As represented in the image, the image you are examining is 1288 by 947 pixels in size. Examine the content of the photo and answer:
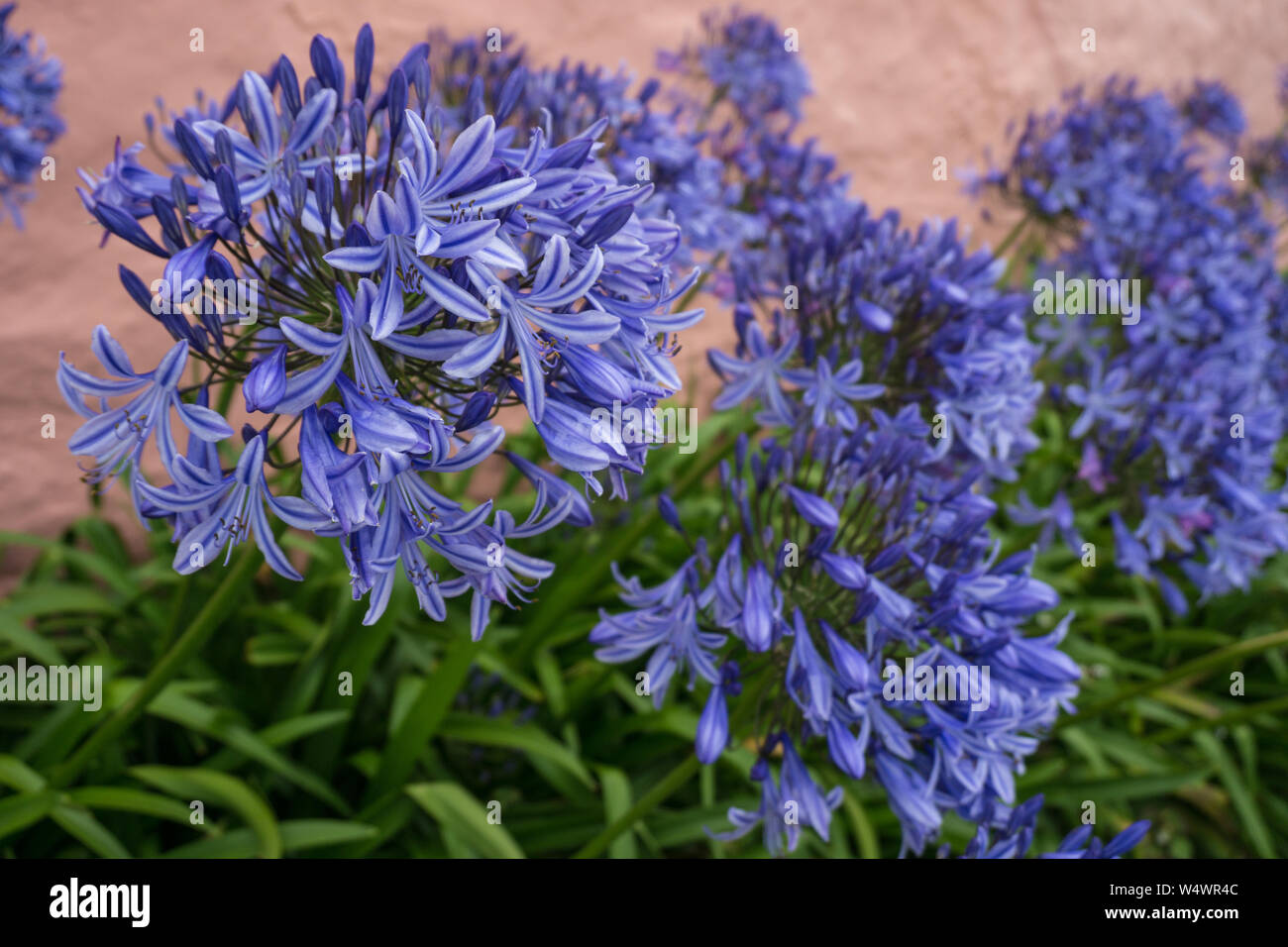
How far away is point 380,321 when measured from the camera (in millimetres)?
1192

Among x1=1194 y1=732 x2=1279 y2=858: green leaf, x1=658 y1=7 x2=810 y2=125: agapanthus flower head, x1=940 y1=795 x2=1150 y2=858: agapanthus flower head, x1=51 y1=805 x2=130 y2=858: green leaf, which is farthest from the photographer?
x1=658 y1=7 x2=810 y2=125: agapanthus flower head

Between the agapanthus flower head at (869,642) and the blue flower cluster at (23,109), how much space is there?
2.38 m

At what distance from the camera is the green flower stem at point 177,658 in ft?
5.47

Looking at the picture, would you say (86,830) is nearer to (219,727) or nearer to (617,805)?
(219,727)

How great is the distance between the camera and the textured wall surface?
3580mm

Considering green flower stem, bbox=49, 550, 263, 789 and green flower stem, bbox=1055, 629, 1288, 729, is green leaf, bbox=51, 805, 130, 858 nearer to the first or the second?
green flower stem, bbox=49, 550, 263, 789

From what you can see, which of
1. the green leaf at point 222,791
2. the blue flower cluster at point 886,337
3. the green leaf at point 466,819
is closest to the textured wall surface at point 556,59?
the green leaf at point 222,791

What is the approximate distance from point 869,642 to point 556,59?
156 inches

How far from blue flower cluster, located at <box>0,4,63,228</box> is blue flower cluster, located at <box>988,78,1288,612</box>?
364 centimetres

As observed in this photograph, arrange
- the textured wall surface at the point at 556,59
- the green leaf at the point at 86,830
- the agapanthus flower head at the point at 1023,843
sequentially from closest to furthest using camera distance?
the agapanthus flower head at the point at 1023,843
the green leaf at the point at 86,830
the textured wall surface at the point at 556,59

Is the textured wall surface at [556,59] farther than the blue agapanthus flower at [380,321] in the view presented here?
Yes

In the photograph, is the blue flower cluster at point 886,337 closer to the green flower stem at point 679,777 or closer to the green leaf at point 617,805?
the green flower stem at point 679,777

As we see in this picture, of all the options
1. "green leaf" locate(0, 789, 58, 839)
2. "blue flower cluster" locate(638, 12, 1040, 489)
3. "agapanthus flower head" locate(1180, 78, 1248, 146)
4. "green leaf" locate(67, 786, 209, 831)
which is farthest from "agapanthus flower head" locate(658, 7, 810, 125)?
"green leaf" locate(0, 789, 58, 839)
